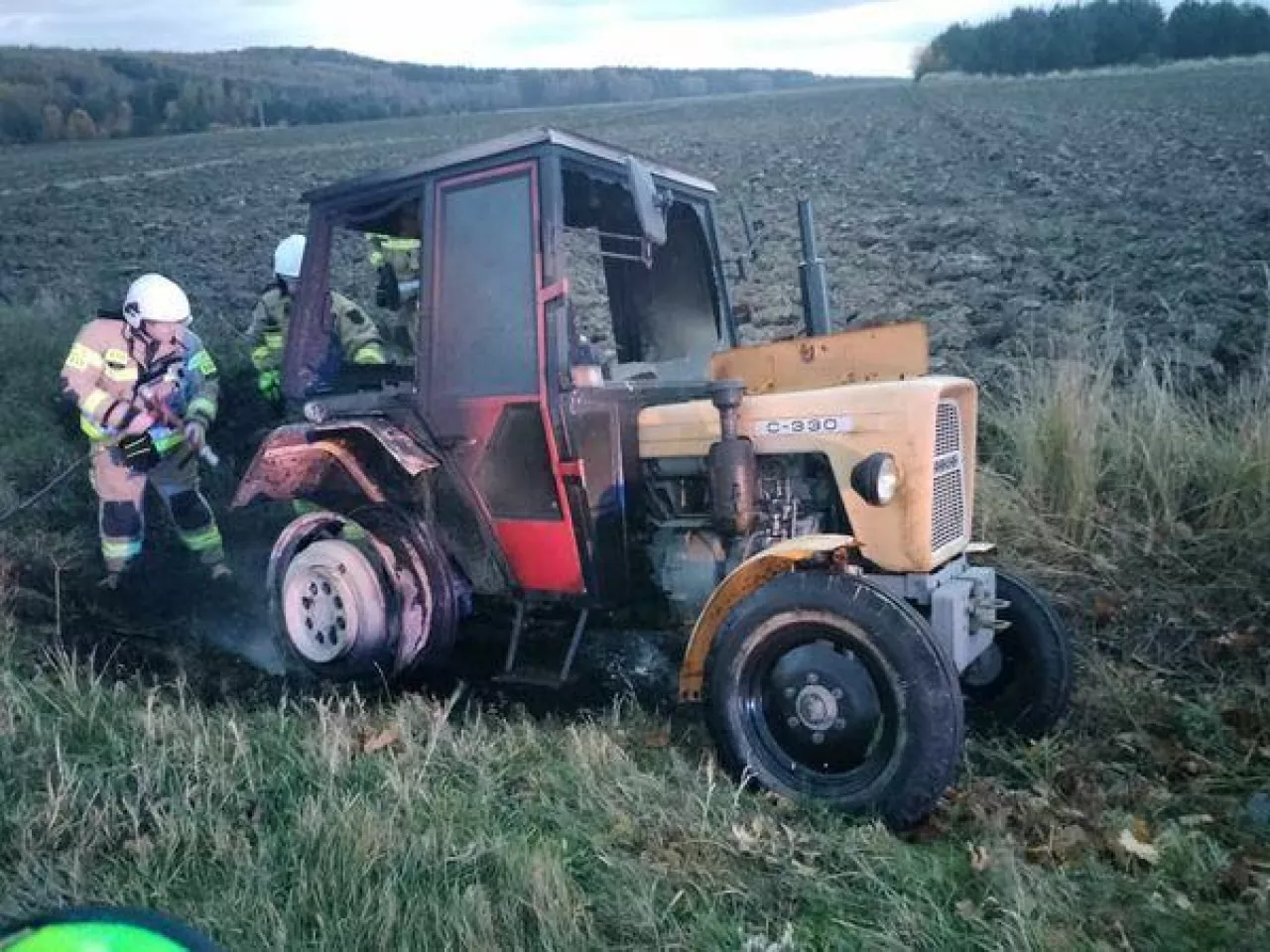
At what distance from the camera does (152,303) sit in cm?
662

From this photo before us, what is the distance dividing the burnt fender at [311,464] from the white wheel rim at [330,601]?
279mm

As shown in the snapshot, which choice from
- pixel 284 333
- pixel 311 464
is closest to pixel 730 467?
pixel 311 464

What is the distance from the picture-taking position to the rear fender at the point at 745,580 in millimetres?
3795

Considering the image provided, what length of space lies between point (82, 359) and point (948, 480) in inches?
190

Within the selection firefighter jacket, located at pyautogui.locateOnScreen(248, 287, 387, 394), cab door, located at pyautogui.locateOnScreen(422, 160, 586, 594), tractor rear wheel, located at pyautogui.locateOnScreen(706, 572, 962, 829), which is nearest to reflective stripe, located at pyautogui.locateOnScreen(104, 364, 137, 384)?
firefighter jacket, located at pyautogui.locateOnScreen(248, 287, 387, 394)

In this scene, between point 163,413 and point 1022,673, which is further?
point 163,413

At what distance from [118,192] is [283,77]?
38.1 m

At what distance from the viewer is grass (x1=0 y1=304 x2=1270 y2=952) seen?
2912mm

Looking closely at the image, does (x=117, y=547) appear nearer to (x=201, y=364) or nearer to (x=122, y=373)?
(x=122, y=373)

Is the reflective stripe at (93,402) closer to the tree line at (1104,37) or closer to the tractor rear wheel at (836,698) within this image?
the tractor rear wheel at (836,698)

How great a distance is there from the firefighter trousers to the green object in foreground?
5056 millimetres

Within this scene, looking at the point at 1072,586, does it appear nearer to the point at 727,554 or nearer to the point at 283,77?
the point at 727,554

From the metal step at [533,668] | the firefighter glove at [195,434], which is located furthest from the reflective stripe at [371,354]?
the metal step at [533,668]

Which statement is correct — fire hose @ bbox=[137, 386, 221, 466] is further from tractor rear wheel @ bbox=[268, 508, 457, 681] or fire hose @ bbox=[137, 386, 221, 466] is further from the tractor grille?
the tractor grille
